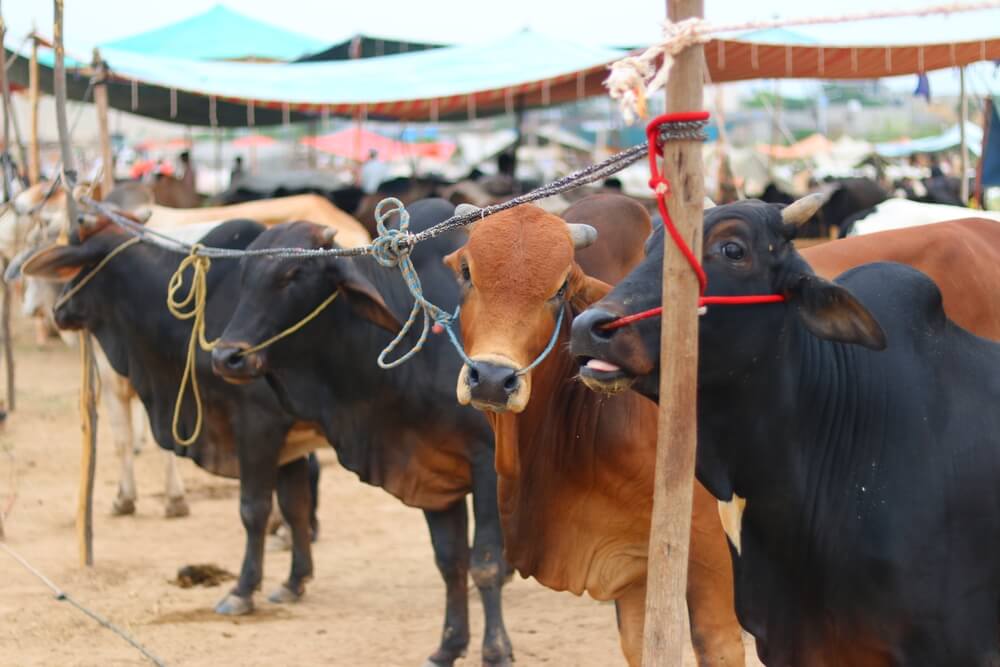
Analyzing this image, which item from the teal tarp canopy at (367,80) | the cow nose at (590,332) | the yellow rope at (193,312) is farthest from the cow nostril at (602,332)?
the teal tarp canopy at (367,80)

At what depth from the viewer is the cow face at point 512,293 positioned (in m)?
3.29

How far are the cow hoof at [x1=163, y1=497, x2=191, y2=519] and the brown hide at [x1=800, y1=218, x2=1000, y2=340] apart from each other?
15.1 feet

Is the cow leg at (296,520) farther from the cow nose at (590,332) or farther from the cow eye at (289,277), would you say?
the cow nose at (590,332)

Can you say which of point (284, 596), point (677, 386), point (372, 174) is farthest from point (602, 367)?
point (372, 174)

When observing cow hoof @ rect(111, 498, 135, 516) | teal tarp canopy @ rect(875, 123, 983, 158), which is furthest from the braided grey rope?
teal tarp canopy @ rect(875, 123, 983, 158)

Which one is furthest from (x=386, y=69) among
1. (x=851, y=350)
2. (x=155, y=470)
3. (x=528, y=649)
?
(x=851, y=350)

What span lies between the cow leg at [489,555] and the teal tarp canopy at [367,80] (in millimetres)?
6515

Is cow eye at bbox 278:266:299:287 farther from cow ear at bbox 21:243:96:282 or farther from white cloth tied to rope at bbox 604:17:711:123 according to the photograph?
white cloth tied to rope at bbox 604:17:711:123

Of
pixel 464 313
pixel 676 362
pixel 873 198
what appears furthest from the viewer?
pixel 873 198

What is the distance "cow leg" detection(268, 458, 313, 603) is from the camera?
6074mm

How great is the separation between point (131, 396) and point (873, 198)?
750 centimetres

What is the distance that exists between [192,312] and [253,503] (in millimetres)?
935

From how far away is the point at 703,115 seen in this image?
2557 mm

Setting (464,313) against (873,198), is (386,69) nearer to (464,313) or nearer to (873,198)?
(873,198)
